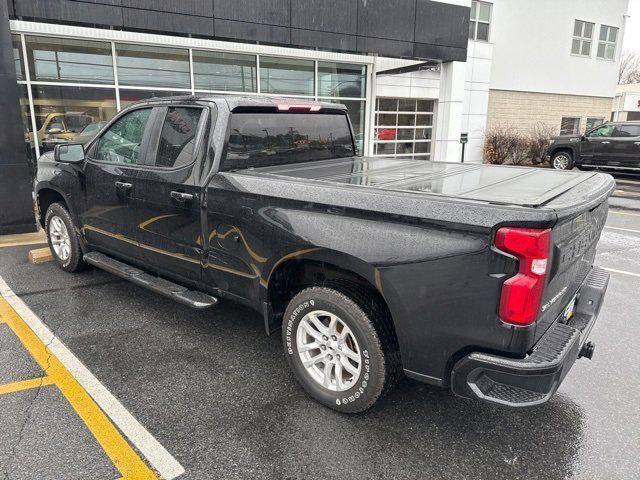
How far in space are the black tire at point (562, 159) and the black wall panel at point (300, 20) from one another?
6.20 m

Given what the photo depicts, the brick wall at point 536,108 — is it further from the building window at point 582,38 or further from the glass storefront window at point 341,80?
the glass storefront window at point 341,80

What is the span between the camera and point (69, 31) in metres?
10.2

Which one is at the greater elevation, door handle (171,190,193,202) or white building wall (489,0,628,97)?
white building wall (489,0,628,97)

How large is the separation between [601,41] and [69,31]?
22852 millimetres

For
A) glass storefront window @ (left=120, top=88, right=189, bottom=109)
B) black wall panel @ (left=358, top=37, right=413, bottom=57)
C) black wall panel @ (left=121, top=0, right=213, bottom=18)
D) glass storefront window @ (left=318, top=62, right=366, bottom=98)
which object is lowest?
glass storefront window @ (left=120, top=88, right=189, bottom=109)

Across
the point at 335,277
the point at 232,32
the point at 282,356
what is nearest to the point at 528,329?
the point at 335,277

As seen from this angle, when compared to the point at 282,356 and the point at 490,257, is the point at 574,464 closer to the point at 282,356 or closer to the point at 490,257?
the point at 490,257

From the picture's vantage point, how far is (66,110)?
10664 mm

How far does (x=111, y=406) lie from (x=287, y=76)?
11.7m

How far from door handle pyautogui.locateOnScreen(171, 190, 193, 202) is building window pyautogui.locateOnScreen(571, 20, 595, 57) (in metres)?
23.6

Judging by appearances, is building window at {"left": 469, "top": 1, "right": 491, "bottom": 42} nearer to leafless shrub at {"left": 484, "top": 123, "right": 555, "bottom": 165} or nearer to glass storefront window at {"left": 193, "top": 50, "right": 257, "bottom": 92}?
leafless shrub at {"left": 484, "top": 123, "right": 555, "bottom": 165}

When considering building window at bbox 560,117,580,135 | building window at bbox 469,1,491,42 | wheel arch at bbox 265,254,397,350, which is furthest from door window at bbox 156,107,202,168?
building window at bbox 560,117,580,135

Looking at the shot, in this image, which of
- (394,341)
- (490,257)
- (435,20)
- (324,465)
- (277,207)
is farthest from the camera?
(435,20)

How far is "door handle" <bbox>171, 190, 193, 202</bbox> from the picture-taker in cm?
357
